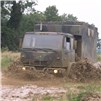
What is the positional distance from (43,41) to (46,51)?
0.50 m

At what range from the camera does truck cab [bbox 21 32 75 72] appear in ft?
59.9

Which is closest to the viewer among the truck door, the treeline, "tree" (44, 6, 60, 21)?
the truck door

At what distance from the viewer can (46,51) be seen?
1822 cm

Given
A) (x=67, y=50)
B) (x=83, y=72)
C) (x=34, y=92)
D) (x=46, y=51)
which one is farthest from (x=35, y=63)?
(x=34, y=92)

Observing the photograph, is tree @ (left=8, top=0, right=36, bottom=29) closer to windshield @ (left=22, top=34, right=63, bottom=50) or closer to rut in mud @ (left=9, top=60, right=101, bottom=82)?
rut in mud @ (left=9, top=60, right=101, bottom=82)

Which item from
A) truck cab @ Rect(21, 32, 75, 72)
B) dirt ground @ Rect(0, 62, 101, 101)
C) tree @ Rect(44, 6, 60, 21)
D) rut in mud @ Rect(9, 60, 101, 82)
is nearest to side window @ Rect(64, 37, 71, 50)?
truck cab @ Rect(21, 32, 75, 72)

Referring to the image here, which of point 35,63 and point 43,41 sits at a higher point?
point 43,41

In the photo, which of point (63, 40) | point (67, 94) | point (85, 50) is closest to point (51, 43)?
point (63, 40)

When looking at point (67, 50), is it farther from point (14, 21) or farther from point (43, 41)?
point (14, 21)

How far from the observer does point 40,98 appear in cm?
1210

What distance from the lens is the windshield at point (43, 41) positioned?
723 inches

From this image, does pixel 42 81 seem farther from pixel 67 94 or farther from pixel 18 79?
pixel 67 94

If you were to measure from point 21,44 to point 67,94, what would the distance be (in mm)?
7044

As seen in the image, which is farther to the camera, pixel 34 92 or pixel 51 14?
pixel 51 14
